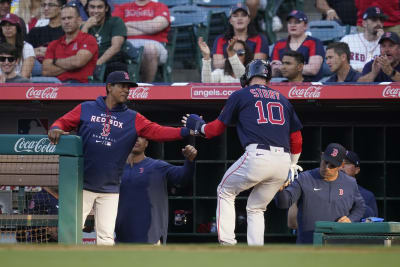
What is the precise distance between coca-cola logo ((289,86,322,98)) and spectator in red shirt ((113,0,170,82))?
235 cm

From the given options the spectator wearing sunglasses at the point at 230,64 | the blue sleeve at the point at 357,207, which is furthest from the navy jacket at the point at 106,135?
the spectator wearing sunglasses at the point at 230,64

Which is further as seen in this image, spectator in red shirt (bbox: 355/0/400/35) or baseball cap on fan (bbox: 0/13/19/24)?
spectator in red shirt (bbox: 355/0/400/35)

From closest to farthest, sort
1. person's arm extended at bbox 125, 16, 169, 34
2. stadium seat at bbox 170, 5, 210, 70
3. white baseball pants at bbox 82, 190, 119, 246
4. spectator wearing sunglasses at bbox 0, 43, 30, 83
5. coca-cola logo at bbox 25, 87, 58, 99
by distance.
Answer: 1. white baseball pants at bbox 82, 190, 119, 246
2. coca-cola logo at bbox 25, 87, 58, 99
3. spectator wearing sunglasses at bbox 0, 43, 30, 83
4. person's arm extended at bbox 125, 16, 169, 34
5. stadium seat at bbox 170, 5, 210, 70

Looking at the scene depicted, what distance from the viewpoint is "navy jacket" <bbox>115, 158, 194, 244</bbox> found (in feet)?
22.0

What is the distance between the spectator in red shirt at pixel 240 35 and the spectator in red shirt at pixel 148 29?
0.83 metres

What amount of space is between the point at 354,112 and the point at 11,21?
455 centimetres

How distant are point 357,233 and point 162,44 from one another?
5.22 metres

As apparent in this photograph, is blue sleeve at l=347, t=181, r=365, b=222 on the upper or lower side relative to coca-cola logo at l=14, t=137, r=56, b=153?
lower

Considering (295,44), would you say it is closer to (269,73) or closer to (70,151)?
(269,73)

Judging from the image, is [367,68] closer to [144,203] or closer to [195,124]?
[195,124]

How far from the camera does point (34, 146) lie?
19.5ft

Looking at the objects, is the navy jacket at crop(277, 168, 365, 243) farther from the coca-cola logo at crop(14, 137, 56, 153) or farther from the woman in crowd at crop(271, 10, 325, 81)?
the woman in crowd at crop(271, 10, 325, 81)

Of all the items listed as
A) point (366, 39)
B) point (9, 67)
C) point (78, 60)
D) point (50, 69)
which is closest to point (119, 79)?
point (78, 60)

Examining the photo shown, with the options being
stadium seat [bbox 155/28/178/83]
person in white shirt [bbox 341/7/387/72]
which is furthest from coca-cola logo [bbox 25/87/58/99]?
person in white shirt [bbox 341/7/387/72]
